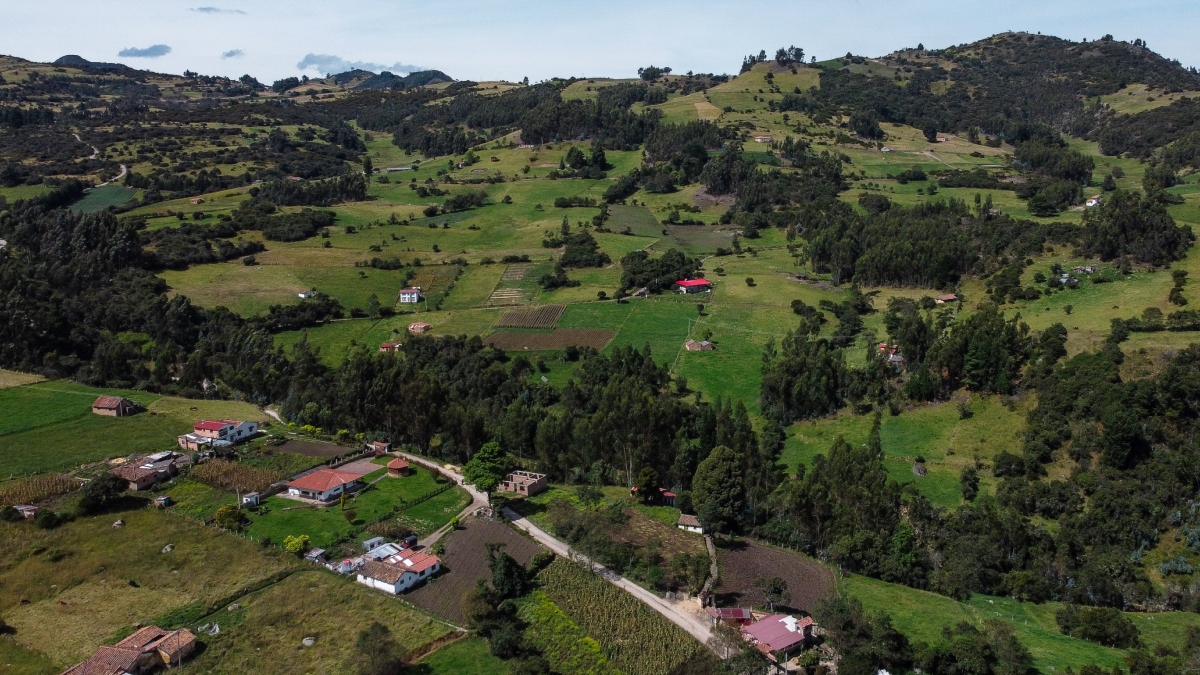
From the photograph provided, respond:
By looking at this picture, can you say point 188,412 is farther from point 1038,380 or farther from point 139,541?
point 1038,380

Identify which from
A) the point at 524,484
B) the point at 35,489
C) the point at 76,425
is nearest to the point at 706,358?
the point at 524,484

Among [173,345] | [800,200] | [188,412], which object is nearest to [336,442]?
[188,412]

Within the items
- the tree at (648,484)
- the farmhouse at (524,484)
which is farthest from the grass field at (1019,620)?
the farmhouse at (524,484)

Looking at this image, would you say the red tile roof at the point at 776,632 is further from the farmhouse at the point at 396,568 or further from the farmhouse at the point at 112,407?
the farmhouse at the point at 112,407

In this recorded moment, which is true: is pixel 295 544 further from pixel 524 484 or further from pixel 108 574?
pixel 524 484

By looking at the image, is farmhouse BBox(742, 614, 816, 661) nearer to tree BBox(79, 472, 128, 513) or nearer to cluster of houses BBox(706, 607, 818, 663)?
cluster of houses BBox(706, 607, 818, 663)

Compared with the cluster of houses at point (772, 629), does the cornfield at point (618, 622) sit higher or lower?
lower

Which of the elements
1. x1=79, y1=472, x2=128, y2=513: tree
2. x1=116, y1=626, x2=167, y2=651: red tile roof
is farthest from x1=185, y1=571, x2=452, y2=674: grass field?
x1=79, y1=472, x2=128, y2=513: tree
